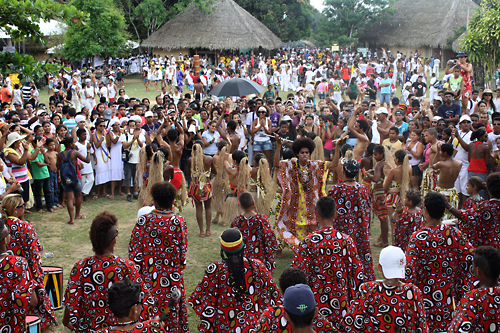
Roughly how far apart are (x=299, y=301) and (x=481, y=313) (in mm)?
1533

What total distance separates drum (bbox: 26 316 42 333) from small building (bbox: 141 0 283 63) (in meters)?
32.1

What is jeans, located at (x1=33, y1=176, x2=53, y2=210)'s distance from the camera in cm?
929

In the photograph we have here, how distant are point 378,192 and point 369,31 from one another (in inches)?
1670

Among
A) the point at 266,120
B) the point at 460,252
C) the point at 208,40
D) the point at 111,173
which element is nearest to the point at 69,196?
the point at 111,173

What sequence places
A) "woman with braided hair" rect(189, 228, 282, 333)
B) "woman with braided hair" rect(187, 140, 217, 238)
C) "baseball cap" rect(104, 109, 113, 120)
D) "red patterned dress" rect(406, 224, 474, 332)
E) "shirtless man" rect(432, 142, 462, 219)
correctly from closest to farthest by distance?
"woman with braided hair" rect(189, 228, 282, 333), "red patterned dress" rect(406, 224, 474, 332), "shirtless man" rect(432, 142, 462, 219), "woman with braided hair" rect(187, 140, 217, 238), "baseball cap" rect(104, 109, 113, 120)

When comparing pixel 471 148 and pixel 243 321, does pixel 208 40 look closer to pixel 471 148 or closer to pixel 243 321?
pixel 471 148

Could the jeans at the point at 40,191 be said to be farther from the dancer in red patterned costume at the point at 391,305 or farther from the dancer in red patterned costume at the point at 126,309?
the dancer in red patterned costume at the point at 391,305

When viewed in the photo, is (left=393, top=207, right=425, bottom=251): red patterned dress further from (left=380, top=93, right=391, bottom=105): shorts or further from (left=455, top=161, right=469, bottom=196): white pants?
(left=380, top=93, right=391, bottom=105): shorts

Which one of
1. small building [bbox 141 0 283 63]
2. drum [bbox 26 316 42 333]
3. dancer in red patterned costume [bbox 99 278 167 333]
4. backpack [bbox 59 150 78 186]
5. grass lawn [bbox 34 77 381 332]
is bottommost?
grass lawn [bbox 34 77 381 332]

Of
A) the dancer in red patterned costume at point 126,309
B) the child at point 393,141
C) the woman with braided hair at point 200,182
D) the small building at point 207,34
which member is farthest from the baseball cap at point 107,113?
the small building at point 207,34

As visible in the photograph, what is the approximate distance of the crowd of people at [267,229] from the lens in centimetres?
356

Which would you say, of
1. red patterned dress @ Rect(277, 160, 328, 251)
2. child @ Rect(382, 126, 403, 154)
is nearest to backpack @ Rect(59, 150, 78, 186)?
red patterned dress @ Rect(277, 160, 328, 251)

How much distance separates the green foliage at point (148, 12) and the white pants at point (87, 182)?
2840 centimetres

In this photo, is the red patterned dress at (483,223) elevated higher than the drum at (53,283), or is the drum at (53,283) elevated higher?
the red patterned dress at (483,223)
